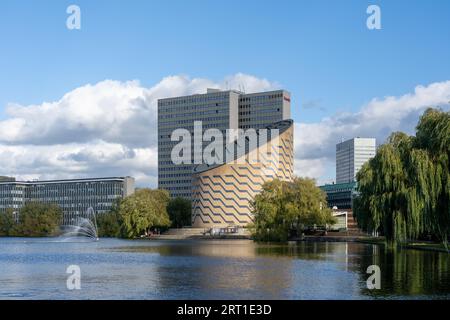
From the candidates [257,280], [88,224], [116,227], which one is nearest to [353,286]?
[257,280]

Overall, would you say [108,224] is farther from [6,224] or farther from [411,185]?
[411,185]

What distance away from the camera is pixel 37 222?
16088cm

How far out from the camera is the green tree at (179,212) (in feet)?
480

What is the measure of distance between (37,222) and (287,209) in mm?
85504

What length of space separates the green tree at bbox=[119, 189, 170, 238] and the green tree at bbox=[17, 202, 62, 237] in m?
35.3

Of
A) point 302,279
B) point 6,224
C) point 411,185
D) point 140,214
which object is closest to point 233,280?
point 302,279

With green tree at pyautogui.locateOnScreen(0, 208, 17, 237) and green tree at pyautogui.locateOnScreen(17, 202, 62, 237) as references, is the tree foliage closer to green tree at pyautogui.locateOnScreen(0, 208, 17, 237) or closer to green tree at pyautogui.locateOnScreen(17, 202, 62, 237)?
green tree at pyautogui.locateOnScreen(17, 202, 62, 237)

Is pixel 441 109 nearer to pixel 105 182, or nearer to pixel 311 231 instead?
pixel 311 231

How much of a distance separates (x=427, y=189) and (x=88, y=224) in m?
134

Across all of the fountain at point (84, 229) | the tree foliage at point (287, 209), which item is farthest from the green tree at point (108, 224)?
the tree foliage at point (287, 209)

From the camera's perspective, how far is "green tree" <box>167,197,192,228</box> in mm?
146250

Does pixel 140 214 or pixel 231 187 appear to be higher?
pixel 231 187

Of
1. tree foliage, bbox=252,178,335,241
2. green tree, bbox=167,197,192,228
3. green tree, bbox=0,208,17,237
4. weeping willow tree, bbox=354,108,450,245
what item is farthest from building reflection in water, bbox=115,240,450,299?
green tree, bbox=0,208,17,237
